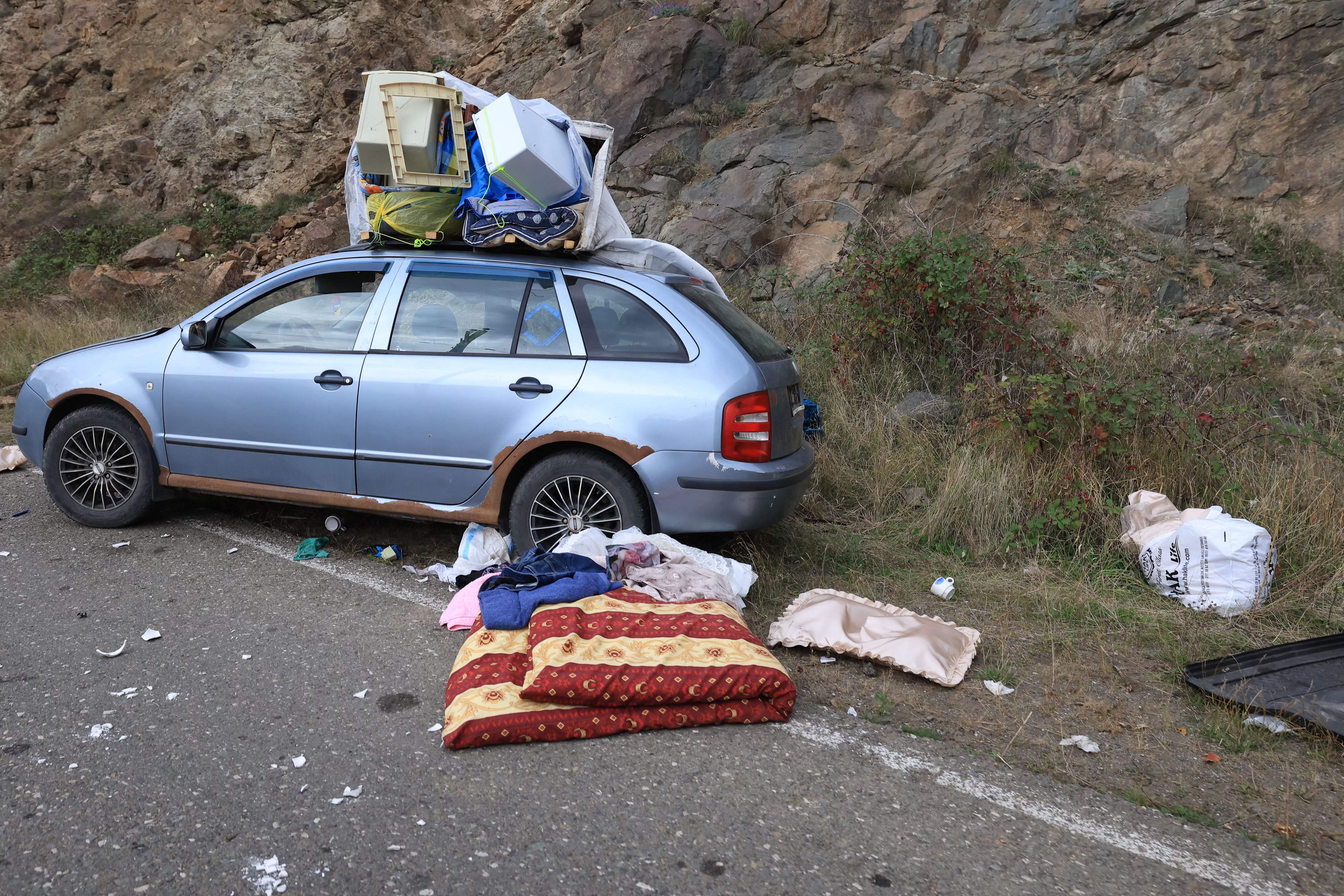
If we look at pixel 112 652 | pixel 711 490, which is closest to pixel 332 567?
pixel 112 652

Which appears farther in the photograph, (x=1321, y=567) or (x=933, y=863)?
(x=1321, y=567)

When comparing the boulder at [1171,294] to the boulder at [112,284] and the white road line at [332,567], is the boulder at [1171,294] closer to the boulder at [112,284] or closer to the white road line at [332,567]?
the white road line at [332,567]

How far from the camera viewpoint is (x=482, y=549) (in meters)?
4.80

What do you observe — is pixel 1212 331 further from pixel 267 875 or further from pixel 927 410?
pixel 267 875

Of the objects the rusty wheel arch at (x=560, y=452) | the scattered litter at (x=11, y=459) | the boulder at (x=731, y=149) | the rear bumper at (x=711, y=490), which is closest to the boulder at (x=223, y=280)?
the scattered litter at (x=11, y=459)

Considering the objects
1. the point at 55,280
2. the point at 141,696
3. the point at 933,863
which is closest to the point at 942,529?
the point at 933,863

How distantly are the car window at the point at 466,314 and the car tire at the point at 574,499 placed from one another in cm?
62

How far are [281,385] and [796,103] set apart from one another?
9.63 m

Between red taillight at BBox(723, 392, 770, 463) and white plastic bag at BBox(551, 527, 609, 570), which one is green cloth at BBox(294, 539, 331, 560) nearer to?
white plastic bag at BBox(551, 527, 609, 570)

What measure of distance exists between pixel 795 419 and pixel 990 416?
87.1 inches

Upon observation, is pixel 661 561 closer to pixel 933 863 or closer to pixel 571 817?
pixel 571 817

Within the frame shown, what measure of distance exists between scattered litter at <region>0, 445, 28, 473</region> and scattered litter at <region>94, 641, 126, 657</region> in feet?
12.4

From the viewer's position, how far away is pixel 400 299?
492 cm

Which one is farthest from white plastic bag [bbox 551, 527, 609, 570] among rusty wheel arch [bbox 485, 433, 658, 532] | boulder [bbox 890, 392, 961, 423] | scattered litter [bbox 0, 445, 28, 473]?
scattered litter [bbox 0, 445, 28, 473]
